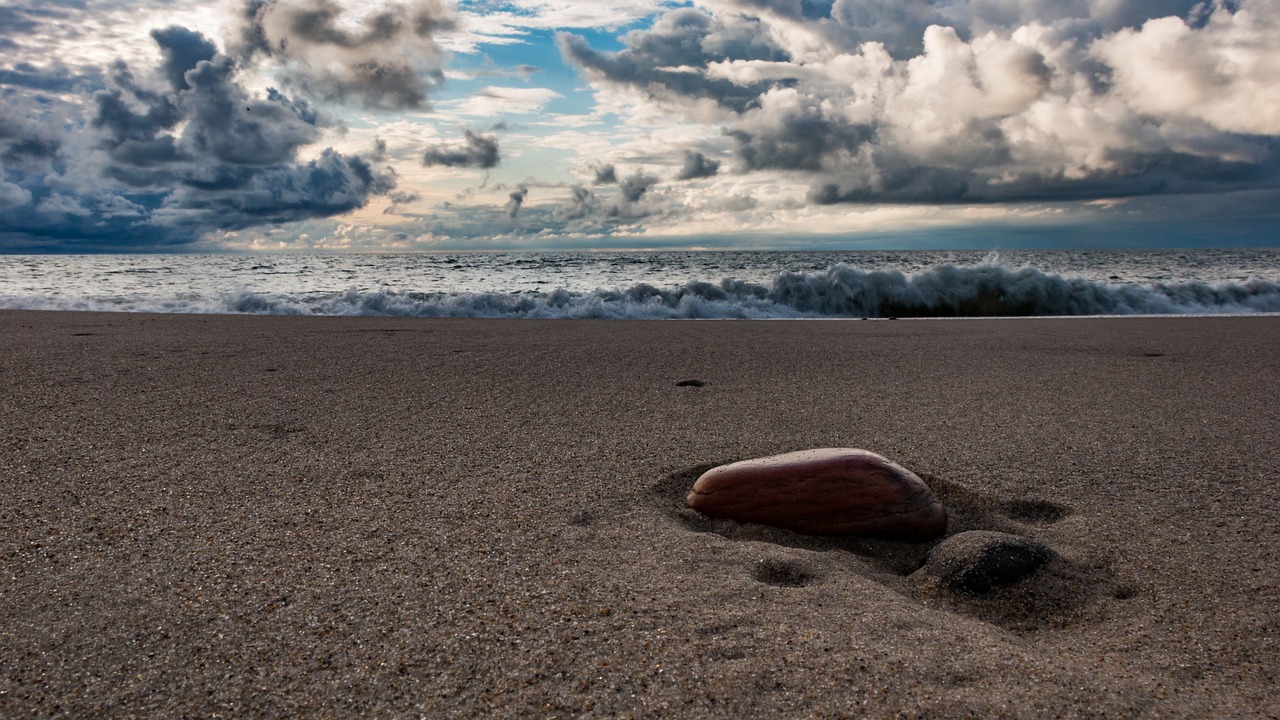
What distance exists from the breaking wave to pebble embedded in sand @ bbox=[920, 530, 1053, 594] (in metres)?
8.92

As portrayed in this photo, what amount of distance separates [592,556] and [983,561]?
99cm

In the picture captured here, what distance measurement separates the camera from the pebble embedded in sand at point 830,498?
7.40 feet

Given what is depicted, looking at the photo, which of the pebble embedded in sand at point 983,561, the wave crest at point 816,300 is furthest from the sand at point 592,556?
the wave crest at point 816,300

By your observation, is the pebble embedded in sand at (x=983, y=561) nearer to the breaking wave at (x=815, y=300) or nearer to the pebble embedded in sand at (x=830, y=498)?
the pebble embedded in sand at (x=830, y=498)

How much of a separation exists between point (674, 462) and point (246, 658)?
1648 millimetres

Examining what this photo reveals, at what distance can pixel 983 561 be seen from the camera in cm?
195

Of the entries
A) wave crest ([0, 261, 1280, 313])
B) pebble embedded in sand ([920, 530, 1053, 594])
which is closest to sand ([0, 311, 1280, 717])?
pebble embedded in sand ([920, 530, 1053, 594])

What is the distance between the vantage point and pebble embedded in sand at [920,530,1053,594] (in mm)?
1915

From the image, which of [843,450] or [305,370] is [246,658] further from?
[305,370]

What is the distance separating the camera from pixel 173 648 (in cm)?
155

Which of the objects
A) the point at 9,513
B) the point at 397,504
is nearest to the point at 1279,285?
the point at 397,504

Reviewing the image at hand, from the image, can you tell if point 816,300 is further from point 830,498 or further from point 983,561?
point 983,561

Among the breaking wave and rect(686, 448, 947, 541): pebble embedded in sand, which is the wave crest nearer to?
the breaking wave

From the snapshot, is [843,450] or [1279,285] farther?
[1279,285]
